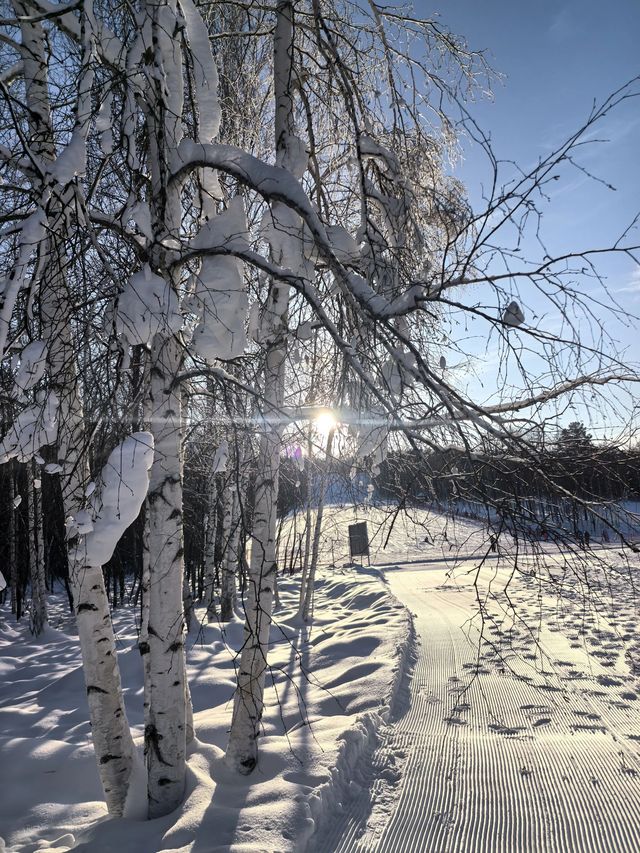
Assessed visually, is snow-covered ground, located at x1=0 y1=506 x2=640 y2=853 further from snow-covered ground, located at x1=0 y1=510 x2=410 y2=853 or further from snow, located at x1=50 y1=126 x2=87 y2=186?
snow, located at x1=50 y1=126 x2=87 y2=186

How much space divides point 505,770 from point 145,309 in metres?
3.96

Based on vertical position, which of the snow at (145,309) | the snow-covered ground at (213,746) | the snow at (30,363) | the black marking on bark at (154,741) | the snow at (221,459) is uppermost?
the snow at (145,309)

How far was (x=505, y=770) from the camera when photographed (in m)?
3.99

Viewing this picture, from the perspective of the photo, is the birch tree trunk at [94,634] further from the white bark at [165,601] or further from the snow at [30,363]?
the snow at [30,363]

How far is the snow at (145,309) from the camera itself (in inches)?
92.0

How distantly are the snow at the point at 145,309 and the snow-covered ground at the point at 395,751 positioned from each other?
1.28 meters

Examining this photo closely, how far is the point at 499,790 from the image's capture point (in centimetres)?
372

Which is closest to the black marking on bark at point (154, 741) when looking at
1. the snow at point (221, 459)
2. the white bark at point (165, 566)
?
→ the white bark at point (165, 566)

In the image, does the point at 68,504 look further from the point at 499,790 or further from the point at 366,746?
the point at 499,790

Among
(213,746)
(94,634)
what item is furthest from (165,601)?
(213,746)

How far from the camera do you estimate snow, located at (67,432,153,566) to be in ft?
7.75

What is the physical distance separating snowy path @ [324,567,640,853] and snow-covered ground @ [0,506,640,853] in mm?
14

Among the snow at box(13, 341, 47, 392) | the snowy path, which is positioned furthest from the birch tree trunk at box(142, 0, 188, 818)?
the snowy path

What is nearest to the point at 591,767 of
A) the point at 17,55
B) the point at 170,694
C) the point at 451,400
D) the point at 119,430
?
the point at 170,694
